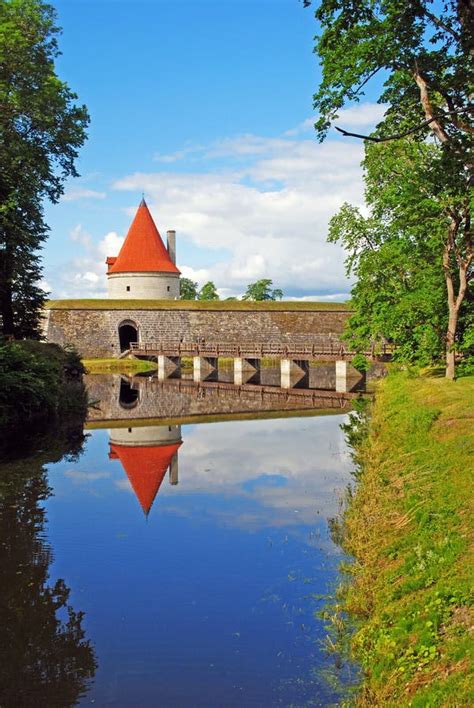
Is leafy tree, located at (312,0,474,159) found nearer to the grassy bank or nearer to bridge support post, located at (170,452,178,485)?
bridge support post, located at (170,452,178,485)

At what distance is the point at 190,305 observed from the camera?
47500mm

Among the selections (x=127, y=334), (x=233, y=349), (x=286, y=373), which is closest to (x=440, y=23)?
(x=286, y=373)

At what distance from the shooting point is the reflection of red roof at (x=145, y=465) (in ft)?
36.7

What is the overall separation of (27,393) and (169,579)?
35.3 ft

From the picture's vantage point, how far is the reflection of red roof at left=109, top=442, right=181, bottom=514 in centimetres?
1117

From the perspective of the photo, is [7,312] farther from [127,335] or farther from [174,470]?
[127,335]

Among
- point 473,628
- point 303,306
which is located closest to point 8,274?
point 473,628

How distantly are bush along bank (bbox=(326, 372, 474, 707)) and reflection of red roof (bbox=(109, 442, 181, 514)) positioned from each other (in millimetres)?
3646

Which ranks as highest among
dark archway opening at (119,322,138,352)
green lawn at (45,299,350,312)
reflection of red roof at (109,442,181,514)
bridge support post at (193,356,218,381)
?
green lawn at (45,299,350,312)

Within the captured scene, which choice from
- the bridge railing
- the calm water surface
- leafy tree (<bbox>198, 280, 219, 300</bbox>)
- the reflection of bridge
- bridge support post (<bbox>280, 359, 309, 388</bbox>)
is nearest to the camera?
the calm water surface

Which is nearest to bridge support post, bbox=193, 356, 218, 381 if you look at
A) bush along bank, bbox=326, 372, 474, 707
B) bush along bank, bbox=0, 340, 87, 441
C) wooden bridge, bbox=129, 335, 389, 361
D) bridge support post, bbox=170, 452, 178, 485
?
Answer: wooden bridge, bbox=129, 335, 389, 361

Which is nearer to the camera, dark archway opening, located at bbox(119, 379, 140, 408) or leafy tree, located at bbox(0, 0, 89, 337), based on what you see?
leafy tree, located at bbox(0, 0, 89, 337)

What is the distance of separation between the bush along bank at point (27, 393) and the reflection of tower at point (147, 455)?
7.20ft

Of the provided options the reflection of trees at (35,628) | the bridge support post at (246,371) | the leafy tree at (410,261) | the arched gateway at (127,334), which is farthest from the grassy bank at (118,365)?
the reflection of trees at (35,628)
